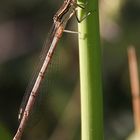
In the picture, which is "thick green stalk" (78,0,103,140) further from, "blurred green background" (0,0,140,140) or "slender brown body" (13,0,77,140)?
"blurred green background" (0,0,140,140)

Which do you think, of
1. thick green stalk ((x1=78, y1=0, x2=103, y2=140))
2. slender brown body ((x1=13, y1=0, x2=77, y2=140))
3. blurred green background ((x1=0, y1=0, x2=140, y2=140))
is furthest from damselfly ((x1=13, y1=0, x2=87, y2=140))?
thick green stalk ((x1=78, y1=0, x2=103, y2=140))

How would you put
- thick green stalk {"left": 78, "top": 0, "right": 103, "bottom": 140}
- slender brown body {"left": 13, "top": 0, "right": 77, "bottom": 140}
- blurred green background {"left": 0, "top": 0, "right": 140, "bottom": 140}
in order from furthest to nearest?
blurred green background {"left": 0, "top": 0, "right": 140, "bottom": 140} < slender brown body {"left": 13, "top": 0, "right": 77, "bottom": 140} < thick green stalk {"left": 78, "top": 0, "right": 103, "bottom": 140}

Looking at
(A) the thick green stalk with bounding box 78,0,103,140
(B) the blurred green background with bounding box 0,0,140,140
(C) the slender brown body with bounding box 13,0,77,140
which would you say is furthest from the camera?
(B) the blurred green background with bounding box 0,0,140,140

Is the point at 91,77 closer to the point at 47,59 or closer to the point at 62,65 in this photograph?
the point at 47,59

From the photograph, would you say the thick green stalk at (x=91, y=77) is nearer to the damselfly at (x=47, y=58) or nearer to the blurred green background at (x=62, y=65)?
the damselfly at (x=47, y=58)

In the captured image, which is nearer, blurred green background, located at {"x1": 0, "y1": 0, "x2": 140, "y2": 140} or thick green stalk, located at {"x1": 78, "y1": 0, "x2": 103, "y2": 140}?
thick green stalk, located at {"x1": 78, "y1": 0, "x2": 103, "y2": 140}

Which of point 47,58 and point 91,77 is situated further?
point 47,58

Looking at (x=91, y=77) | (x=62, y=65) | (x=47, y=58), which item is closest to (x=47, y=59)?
(x=47, y=58)

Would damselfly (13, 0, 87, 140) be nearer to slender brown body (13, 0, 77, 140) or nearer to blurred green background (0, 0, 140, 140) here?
slender brown body (13, 0, 77, 140)
